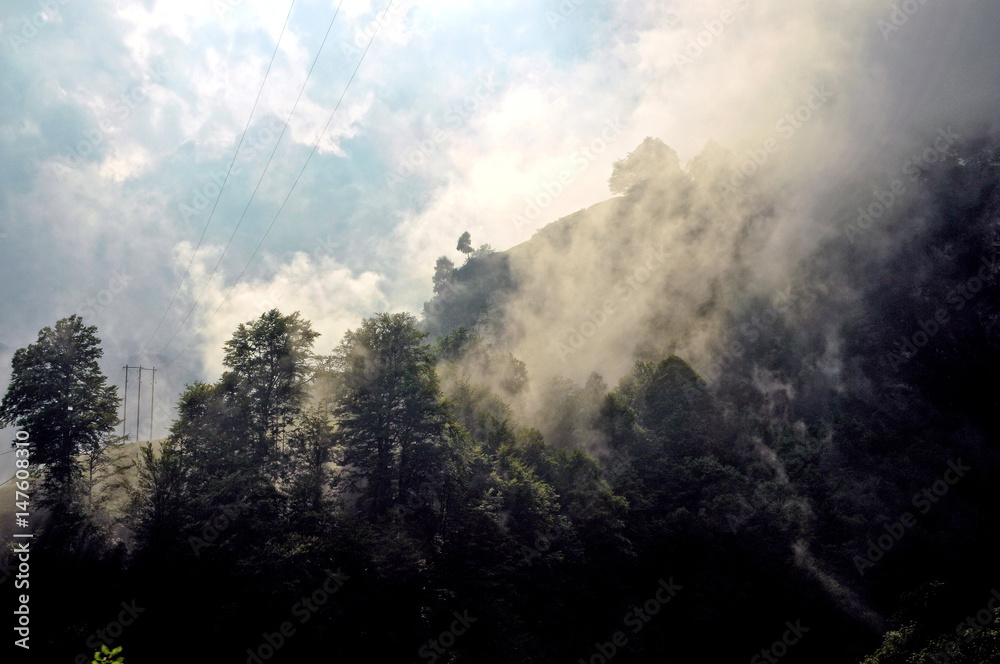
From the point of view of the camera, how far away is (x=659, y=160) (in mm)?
118500

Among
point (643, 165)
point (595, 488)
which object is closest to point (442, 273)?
point (643, 165)

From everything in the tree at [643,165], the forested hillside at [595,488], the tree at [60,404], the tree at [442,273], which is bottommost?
the forested hillside at [595,488]

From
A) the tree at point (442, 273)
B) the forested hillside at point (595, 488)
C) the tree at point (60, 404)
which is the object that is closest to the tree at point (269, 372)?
the forested hillside at point (595, 488)

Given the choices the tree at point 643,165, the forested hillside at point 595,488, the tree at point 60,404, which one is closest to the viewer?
the forested hillside at point 595,488

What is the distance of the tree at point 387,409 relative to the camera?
3659 cm

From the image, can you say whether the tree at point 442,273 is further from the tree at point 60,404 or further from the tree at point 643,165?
the tree at point 60,404

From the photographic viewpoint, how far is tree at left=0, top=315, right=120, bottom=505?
3366 cm

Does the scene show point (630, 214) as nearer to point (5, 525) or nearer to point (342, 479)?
point (342, 479)

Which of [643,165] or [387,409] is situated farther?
[643,165]

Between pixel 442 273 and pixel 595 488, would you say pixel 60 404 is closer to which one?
pixel 595 488

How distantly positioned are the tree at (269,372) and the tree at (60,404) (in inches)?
382

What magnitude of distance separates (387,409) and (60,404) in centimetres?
2232

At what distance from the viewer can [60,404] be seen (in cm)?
3447

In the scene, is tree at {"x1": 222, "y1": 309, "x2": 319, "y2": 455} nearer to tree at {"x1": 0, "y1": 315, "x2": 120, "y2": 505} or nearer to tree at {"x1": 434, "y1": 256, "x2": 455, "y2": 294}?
tree at {"x1": 0, "y1": 315, "x2": 120, "y2": 505}
